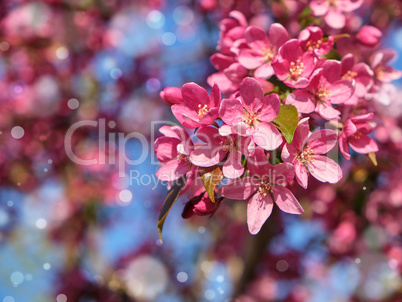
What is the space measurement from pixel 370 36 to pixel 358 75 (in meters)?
0.27

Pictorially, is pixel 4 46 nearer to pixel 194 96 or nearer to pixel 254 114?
pixel 194 96

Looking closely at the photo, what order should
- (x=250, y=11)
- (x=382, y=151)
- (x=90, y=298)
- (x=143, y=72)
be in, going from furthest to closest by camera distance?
(x=143, y=72)
(x=90, y=298)
(x=250, y=11)
(x=382, y=151)

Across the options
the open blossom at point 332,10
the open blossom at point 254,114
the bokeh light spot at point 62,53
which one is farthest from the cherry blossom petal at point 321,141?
the bokeh light spot at point 62,53

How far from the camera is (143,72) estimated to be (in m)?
3.36

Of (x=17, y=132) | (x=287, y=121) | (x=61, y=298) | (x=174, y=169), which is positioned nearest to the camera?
(x=287, y=121)

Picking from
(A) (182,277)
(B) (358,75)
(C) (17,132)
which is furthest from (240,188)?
(C) (17,132)

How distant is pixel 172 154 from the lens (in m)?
0.97

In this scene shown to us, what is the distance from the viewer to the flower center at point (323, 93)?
969 millimetres

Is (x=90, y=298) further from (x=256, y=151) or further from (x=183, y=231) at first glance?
(x=256, y=151)

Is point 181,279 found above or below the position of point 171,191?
below

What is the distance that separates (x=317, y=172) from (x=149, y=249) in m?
2.82

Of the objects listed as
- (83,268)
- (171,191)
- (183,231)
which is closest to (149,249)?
(183,231)

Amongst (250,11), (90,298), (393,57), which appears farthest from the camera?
(90,298)

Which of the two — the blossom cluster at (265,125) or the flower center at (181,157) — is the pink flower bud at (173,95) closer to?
the blossom cluster at (265,125)
